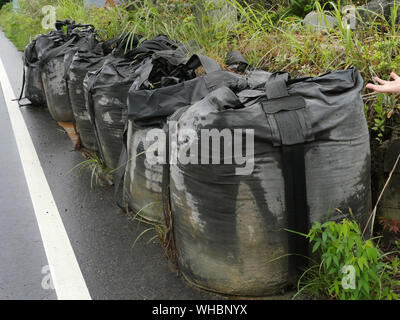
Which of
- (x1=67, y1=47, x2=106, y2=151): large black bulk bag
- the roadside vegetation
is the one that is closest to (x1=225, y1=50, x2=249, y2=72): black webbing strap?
the roadside vegetation

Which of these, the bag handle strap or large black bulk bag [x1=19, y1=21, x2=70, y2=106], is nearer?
the bag handle strap

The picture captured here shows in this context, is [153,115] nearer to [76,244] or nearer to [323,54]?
[76,244]

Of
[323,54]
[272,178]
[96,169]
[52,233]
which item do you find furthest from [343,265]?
[96,169]

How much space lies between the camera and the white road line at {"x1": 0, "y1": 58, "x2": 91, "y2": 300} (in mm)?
3049

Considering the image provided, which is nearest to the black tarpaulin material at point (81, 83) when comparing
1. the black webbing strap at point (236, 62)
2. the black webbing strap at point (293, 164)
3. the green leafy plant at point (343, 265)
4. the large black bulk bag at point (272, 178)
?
the black webbing strap at point (236, 62)

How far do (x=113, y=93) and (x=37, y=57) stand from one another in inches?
132

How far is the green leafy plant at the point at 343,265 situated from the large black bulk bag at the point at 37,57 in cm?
498

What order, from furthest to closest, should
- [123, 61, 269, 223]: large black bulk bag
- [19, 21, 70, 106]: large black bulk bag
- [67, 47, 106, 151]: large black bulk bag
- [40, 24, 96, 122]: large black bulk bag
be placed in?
[19, 21, 70, 106]: large black bulk bag < [40, 24, 96, 122]: large black bulk bag < [67, 47, 106, 151]: large black bulk bag < [123, 61, 269, 223]: large black bulk bag

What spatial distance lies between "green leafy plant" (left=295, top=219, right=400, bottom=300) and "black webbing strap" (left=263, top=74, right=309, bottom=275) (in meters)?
0.08

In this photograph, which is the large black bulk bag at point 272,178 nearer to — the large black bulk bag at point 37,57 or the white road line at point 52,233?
the white road line at point 52,233

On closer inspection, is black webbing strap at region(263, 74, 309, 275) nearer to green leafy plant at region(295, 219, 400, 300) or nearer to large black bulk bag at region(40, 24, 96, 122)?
green leafy plant at region(295, 219, 400, 300)

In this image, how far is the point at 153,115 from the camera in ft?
11.4

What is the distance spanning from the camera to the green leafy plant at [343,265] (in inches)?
92.5
